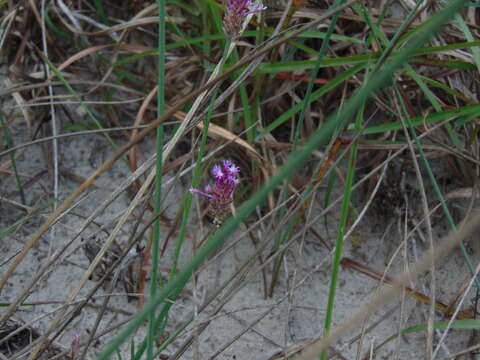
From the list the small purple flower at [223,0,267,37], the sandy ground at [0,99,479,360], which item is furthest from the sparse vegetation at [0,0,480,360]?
the small purple flower at [223,0,267,37]

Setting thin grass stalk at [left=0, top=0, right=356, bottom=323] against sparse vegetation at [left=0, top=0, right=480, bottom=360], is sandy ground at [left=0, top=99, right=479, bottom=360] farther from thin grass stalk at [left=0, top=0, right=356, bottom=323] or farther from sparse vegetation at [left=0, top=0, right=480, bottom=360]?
thin grass stalk at [left=0, top=0, right=356, bottom=323]

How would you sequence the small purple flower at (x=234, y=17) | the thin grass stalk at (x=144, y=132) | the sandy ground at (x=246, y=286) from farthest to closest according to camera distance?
the sandy ground at (x=246, y=286) < the small purple flower at (x=234, y=17) < the thin grass stalk at (x=144, y=132)

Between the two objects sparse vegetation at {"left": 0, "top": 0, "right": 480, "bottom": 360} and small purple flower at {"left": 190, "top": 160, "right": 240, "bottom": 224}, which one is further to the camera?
sparse vegetation at {"left": 0, "top": 0, "right": 480, "bottom": 360}

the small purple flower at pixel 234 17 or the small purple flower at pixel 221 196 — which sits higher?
the small purple flower at pixel 234 17

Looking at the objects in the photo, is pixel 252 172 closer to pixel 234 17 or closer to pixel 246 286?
pixel 246 286

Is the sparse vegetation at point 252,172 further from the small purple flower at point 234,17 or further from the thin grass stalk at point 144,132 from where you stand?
the thin grass stalk at point 144,132

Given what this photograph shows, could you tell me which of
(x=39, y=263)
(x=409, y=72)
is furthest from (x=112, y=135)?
(x=409, y=72)

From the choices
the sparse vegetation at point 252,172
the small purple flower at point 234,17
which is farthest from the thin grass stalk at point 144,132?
the sparse vegetation at point 252,172

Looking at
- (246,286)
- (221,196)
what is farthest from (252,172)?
(221,196)

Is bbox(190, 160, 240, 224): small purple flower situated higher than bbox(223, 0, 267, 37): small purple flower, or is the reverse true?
bbox(223, 0, 267, 37): small purple flower
